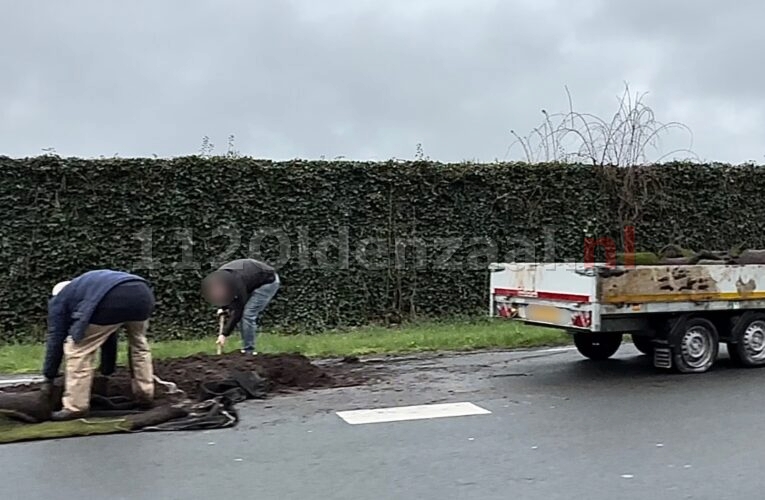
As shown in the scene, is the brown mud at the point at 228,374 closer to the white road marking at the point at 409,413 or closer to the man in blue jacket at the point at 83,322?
the man in blue jacket at the point at 83,322

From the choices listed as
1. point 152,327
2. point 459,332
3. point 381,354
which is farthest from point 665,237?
point 152,327

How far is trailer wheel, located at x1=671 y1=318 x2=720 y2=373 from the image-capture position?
32.9 ft

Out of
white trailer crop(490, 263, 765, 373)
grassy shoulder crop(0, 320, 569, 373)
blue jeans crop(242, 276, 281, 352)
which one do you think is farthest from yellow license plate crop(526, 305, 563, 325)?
blue jeans crop(242, 276, 281, 352)

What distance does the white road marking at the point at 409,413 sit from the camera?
26.1 ft

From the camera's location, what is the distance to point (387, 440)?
7125mm

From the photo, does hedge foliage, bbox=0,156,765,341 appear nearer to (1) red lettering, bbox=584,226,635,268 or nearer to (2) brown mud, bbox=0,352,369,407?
(1) red lettering, bbox=584,226,635,268

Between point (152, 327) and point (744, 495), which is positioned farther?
point (152, 327)

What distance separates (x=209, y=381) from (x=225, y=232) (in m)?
5.73

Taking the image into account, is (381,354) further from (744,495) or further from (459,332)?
(744,495)

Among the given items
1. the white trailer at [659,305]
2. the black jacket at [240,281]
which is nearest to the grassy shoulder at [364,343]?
the black jacket at [240,281]

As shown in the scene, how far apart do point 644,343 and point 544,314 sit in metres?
1.33

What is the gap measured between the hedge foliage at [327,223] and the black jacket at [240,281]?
3254 mm

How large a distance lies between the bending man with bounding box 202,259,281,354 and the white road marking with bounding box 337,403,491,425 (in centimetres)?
281

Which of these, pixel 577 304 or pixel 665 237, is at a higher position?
pixel 665 237
